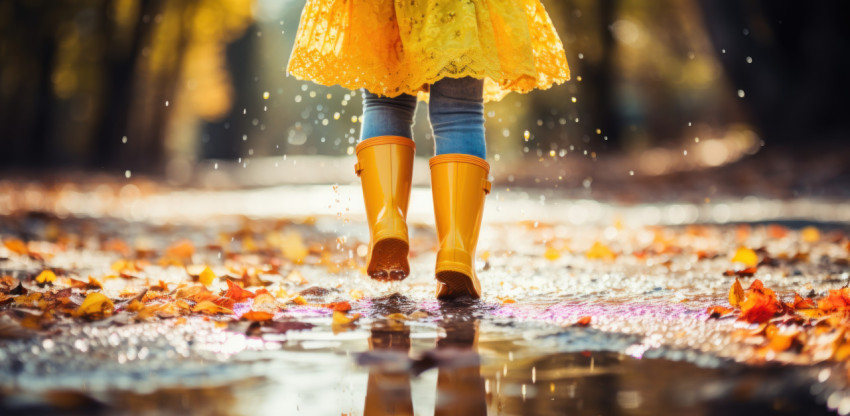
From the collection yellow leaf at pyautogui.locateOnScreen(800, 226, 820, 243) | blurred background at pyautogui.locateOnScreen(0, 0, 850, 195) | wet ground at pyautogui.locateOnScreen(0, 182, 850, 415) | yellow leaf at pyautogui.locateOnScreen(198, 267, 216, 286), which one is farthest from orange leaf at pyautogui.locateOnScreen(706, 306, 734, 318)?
blurred background at pyautogui.locateOnScreen(0, 0, 850, 195)

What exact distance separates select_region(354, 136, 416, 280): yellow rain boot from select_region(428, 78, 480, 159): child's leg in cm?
14

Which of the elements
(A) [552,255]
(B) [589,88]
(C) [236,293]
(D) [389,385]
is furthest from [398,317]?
(B) [589,88]

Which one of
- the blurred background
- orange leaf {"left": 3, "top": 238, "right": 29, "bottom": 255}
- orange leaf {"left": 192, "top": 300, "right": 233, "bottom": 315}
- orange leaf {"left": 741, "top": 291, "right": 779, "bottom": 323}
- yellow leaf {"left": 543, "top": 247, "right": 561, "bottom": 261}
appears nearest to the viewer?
orange leaf {"left": 741, "top": 291, "right": 779, "bottom": 323}

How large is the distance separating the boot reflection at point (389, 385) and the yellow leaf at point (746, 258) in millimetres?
2328

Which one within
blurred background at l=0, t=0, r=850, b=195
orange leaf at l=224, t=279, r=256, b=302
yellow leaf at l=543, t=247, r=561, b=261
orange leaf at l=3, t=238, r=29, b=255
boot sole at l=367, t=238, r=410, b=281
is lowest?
orange leaf at l=224, t=279, r=256, b=302

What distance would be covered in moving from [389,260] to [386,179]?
0.87 feet

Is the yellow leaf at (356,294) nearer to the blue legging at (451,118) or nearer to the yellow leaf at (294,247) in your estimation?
the blue legging at (451,118)

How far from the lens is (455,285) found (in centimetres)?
261

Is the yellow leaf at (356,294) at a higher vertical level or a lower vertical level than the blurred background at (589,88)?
lower

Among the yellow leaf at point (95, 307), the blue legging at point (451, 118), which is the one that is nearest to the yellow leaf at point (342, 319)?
the yellow leaf at point (95, 307)

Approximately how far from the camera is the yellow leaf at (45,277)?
298 cm

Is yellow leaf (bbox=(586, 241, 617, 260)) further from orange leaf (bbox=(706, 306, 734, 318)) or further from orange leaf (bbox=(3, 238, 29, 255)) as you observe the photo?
orange leaf (bbox=(3, 238, 29, 255))

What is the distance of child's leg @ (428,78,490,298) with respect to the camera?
8.36 ft

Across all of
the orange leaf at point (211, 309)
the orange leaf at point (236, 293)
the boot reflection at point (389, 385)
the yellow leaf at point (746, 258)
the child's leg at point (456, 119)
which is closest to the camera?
the boot reflection at point (389, 385)
